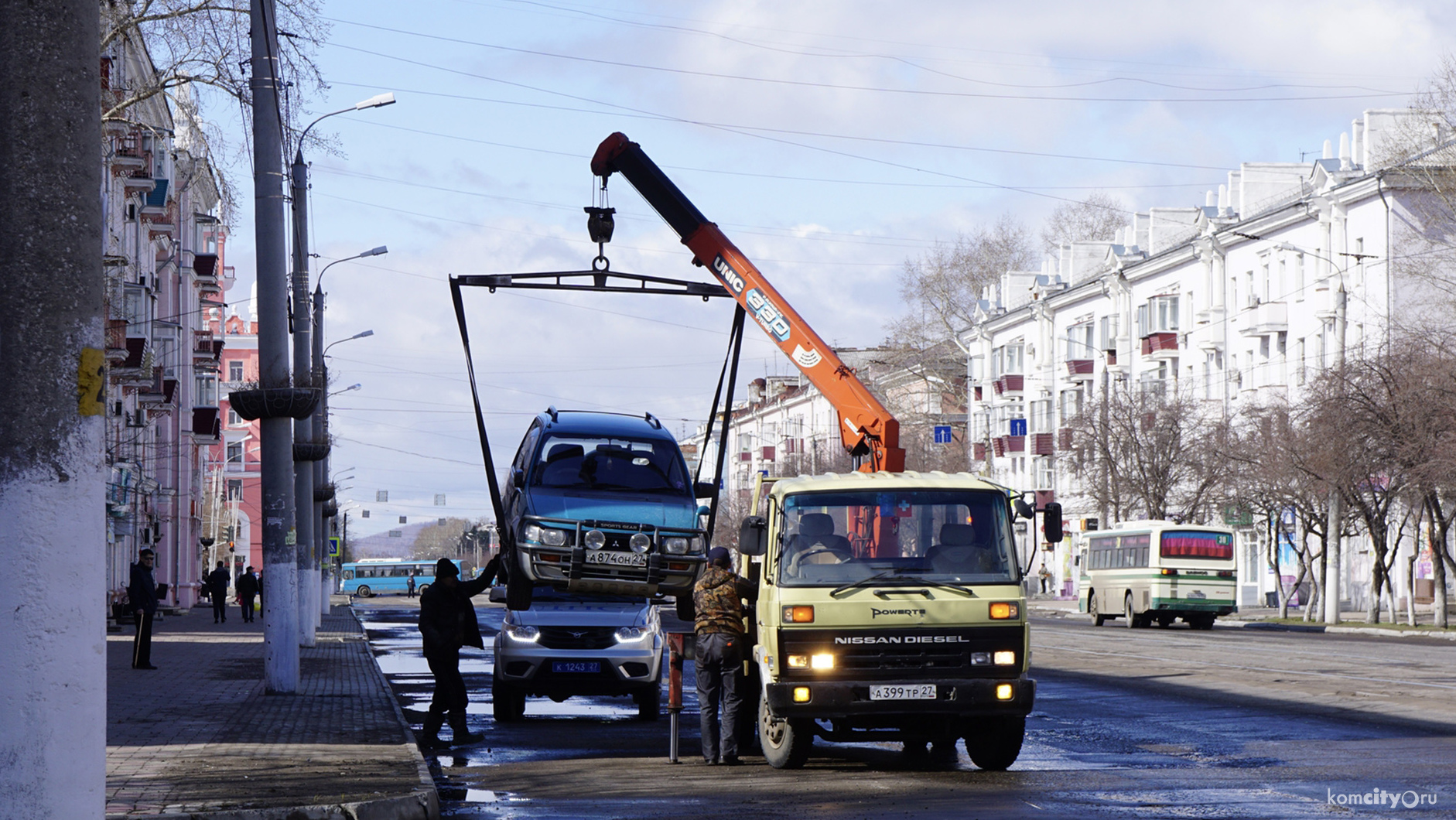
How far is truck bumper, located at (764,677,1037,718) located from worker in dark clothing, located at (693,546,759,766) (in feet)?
3.04

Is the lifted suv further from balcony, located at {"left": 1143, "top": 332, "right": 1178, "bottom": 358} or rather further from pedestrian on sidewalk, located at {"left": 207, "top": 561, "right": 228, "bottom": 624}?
balcony, located at {"left": 1143, "top": 332, "right": 1178, "bottom": 358}

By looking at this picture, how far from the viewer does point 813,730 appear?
14109mm

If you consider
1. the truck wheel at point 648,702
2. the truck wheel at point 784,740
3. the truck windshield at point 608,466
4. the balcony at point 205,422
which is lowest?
the truck wheel at point 648,702

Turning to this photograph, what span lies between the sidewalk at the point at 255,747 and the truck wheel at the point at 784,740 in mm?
2892

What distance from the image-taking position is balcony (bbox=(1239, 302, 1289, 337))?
5962cm

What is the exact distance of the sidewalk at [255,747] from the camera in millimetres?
10258

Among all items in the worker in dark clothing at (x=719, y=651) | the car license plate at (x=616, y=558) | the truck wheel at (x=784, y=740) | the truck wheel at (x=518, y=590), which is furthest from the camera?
the truck wheel at (x=518, y=590)

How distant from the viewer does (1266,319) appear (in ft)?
198

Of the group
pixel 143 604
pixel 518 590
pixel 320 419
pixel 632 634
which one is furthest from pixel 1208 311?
pixel 518 590

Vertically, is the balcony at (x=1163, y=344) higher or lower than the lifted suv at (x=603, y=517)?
higher

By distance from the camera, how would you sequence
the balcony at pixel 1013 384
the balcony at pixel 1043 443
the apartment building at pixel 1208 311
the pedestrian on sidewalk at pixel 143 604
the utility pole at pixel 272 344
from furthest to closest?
1. the balcony at pixel 1013 384
2. the balcony at pixel 1043 443
3. the apartment building at pixel 1208 311
4. the pedestrian on sidewalk at pixel 143 604
5. the utility pole at pixel 272 344

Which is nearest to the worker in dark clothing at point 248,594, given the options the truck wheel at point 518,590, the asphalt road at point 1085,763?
the asphalt road at point 1085,763

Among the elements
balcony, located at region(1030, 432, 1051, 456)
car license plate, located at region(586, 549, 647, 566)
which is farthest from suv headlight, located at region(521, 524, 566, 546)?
balcony, located at region(1030, 432, 1051, 456)

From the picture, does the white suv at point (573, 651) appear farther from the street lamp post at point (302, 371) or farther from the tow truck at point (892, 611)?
the street lamp post at point (302, 371)
